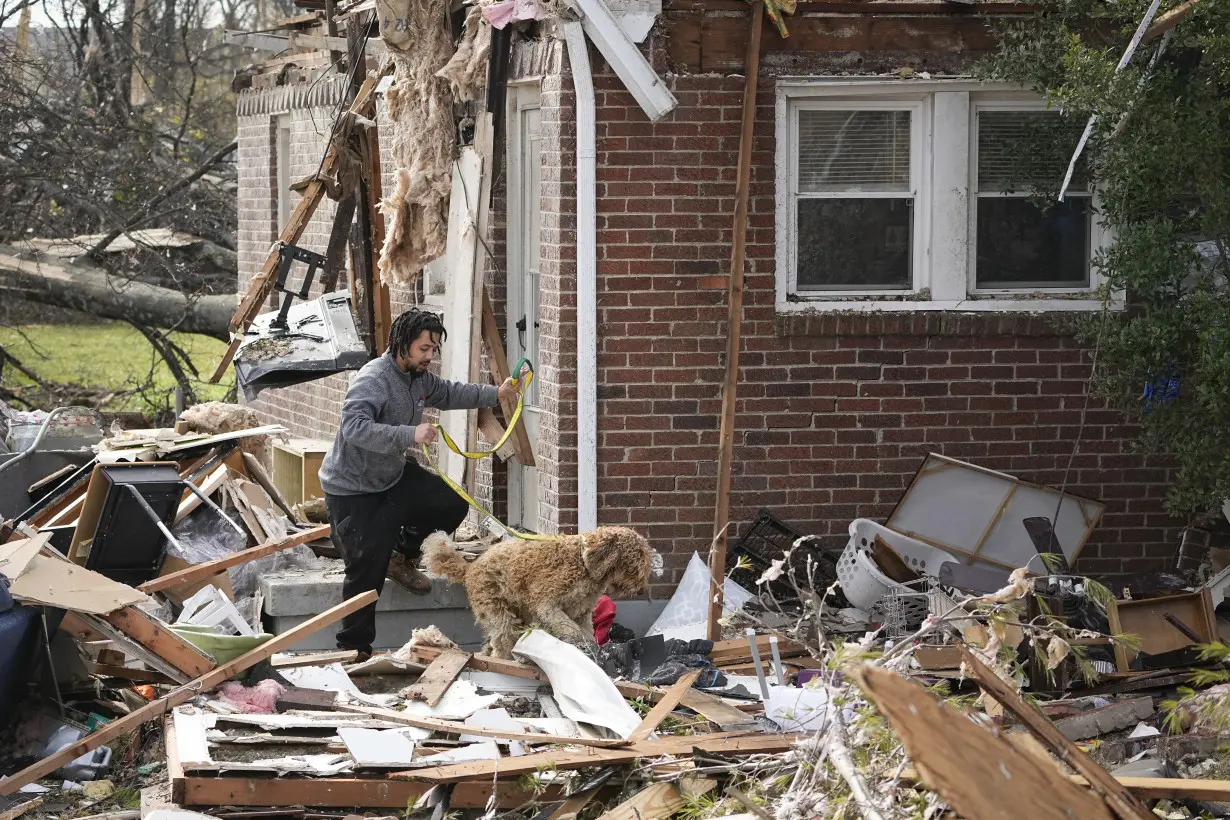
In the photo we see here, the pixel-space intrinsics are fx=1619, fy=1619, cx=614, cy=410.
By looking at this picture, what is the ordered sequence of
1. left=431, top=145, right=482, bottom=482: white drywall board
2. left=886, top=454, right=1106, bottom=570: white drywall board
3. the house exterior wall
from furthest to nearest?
left=431, top=145, right=482, bottom=482: white drywall board, left=886, top=454, right=1106, bottom=570: white drywall board, the house exterior wall

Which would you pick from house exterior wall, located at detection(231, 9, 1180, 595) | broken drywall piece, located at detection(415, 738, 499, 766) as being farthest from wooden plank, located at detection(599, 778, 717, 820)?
house exterior wall, located at detection(231, 9, 1180, 595)

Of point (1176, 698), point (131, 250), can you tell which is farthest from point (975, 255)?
point (131, 250)

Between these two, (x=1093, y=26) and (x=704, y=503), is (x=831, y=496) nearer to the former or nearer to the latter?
(x=704, y=503)

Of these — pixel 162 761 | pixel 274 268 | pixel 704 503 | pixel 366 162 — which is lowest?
pixel 162 761

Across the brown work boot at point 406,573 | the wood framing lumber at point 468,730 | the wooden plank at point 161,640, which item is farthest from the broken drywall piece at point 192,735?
the brown work boot at point 406,573

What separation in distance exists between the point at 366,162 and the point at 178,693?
16.9 ft

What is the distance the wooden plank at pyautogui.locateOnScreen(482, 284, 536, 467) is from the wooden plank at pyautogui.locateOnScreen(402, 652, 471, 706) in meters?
1.80

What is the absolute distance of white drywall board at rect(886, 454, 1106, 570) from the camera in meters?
9.11

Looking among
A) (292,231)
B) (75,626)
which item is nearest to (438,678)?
(75,626)

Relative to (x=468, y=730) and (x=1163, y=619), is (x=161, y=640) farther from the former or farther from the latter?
(x=1163, y=619)

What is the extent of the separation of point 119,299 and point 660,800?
11.3m

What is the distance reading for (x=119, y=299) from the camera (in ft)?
52.1

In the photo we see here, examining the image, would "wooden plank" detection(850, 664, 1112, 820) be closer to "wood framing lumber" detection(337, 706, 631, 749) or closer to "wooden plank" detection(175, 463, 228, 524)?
"wood framing lumber" detection(337, 706, 631, 749)

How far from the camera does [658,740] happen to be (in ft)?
21.6
